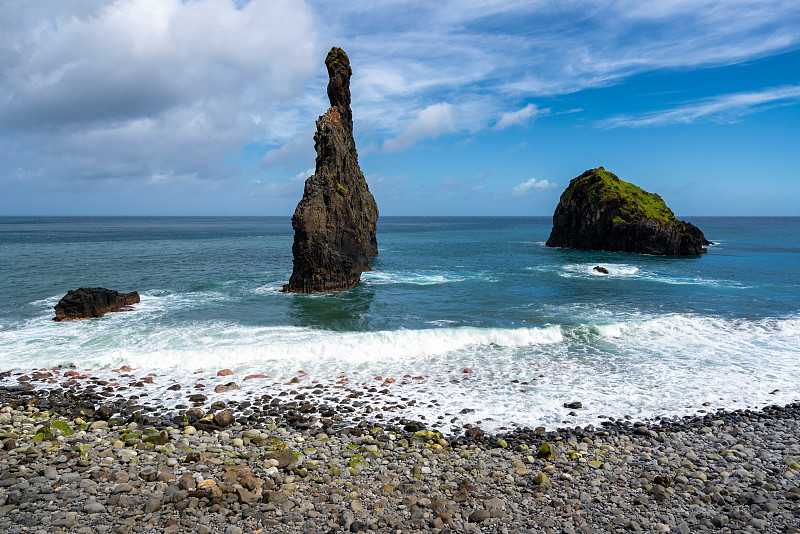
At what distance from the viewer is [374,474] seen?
10.5 metres

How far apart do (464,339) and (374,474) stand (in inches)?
527

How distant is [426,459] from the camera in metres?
11.2

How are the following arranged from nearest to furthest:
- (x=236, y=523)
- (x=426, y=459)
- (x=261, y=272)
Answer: (x=236, y=523) < (x=426, y=459) < (x=261, y=272)

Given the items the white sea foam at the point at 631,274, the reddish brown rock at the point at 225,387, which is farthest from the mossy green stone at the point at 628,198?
the reddish brown rock at the point at 225,387

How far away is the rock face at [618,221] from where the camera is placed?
238ft

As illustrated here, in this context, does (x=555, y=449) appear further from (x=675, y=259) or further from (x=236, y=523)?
(x=675, y=259)

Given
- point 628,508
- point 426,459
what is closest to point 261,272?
point 426,459

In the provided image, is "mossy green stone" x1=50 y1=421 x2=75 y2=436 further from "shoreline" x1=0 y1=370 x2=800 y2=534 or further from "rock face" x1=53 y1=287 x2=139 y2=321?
"rock face" x1=53 y1=287 x2=139 y2=321

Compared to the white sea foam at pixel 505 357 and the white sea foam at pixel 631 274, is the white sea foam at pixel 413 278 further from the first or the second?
the white sea foam at pixel 505 357

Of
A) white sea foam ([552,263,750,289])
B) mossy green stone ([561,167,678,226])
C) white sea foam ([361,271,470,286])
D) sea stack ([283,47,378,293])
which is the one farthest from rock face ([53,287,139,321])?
mossy green stone ([561,167,678,226])

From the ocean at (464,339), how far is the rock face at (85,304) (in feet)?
3.62

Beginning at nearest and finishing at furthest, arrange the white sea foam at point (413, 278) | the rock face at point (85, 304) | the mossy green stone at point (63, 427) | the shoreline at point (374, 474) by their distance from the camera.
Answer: the shoreline at point (374, 474) < the mossy green stone at point (63, 427) < the rock face at point (85, 304) < the white sea foam at point (413, 278)

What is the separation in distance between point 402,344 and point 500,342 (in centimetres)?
514

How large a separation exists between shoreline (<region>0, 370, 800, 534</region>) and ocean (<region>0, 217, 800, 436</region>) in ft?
5.36
